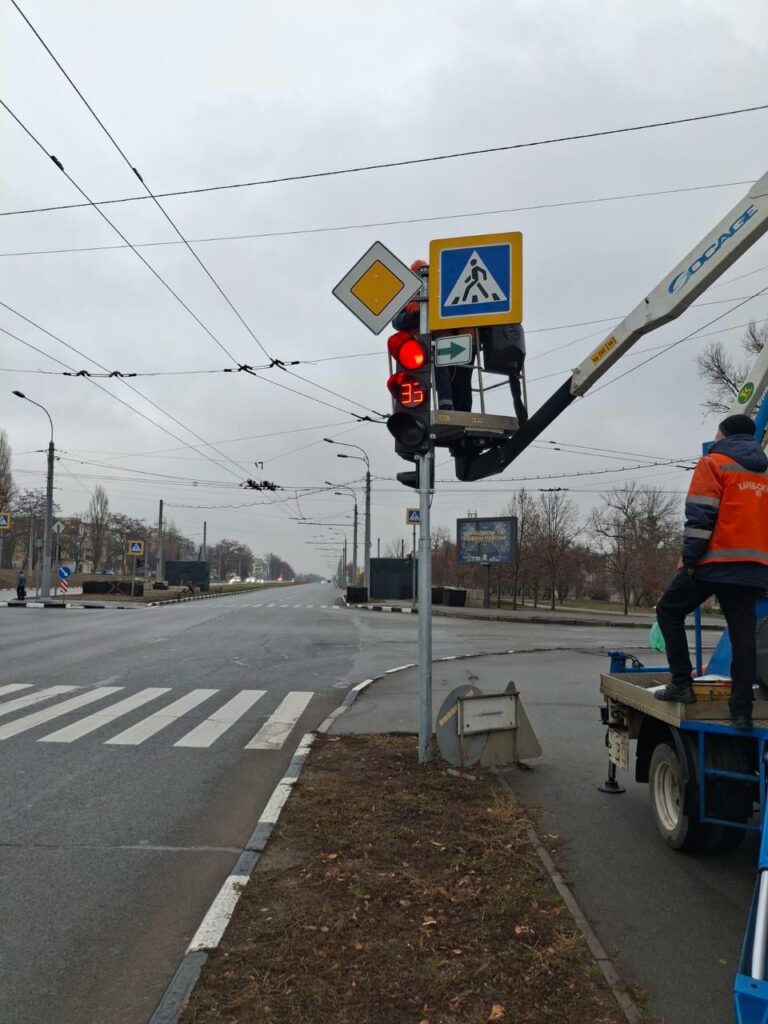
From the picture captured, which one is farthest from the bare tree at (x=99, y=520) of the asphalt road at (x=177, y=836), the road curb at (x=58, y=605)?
the asphalt road at (x=177, y=836)

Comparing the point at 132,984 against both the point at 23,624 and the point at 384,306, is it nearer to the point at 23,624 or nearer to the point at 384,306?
the point at 384,306

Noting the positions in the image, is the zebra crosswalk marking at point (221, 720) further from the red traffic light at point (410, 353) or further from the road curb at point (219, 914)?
the red traffic light at point (410, 353)

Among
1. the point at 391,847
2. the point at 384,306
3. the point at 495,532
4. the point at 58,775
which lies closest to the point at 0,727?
the point at 58,775

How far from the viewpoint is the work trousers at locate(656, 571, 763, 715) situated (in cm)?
406

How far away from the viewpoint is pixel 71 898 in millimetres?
3949

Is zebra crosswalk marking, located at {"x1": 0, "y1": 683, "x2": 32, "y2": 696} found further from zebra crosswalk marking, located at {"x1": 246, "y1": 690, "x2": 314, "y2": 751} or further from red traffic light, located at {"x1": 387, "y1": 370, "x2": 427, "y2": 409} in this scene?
red traffic light, located at {"x1": 387, "y1": 370, "x2": 427, "y2": 409}

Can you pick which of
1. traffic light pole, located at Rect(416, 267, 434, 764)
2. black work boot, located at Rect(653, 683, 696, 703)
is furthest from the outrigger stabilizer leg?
black work boot, located at Rect(653, 683, 696, 703)

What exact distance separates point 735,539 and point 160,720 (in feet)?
23.3

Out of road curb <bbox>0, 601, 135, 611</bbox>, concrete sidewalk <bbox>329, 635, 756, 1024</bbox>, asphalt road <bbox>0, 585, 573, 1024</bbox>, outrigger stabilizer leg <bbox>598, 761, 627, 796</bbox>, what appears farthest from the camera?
road curb <bbox>0, 601, 135, 611</bbox>

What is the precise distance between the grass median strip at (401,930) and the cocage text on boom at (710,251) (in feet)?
13.4

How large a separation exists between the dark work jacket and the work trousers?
4.3 inches

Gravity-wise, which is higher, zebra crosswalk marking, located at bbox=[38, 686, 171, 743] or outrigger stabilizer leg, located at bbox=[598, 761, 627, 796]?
outrigger stabilizer leg, located at bbox=[598, 761, 627, 796]

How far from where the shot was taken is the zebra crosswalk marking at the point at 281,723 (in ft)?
25.5

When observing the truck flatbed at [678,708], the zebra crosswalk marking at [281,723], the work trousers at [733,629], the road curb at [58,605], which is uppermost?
the work trousers at [733,629]
